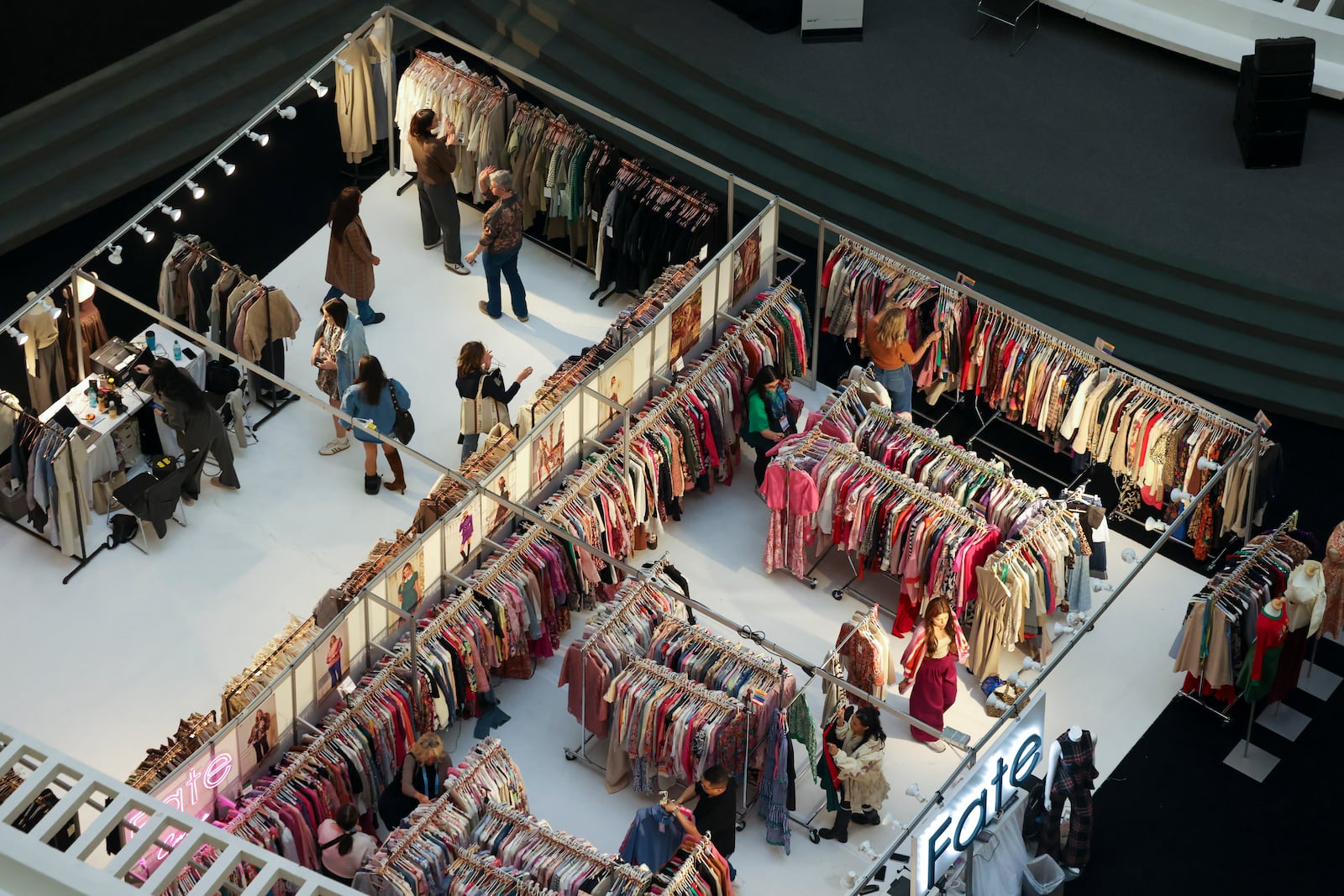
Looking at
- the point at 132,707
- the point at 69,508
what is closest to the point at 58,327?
the point at 69,508

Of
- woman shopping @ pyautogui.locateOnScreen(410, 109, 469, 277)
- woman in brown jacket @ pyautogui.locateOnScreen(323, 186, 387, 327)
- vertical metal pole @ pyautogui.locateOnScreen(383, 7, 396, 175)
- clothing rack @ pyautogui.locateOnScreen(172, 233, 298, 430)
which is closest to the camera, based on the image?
clothing rack @ pyautogui.locateOnScreen(172, 233, 298, 430)

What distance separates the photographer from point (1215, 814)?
13953 millimetres

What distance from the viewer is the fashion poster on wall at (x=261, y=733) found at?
12.9 metres

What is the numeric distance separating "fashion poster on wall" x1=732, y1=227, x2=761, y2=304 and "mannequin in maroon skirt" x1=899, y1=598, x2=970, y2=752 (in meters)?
2.91

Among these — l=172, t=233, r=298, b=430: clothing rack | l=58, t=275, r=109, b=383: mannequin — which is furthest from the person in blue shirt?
l=58, t=275, r=109, b=383: mannequin

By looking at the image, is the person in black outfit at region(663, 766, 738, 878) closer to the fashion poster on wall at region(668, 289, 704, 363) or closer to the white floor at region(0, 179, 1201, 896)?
the white floor at region(0, 179, 1201, 896)

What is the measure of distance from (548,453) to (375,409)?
1461mm

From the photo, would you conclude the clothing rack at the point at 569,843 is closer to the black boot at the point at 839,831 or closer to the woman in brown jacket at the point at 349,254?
the black boot at the point at 839,831

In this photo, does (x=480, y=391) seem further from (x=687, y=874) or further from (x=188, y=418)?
(x=687, y=874)

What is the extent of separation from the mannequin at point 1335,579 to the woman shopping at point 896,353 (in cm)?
285

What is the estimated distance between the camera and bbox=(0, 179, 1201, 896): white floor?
14.0 metres

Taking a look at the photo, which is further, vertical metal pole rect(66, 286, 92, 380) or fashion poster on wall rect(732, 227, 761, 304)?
fashion poster on wall rect(732, 227, 761, 304)

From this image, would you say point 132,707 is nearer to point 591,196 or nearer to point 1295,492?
point 591,196

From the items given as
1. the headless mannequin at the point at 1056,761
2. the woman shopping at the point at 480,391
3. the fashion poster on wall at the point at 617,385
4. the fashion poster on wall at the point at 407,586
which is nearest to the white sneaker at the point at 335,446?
the woman shopping at the point at 480,391
